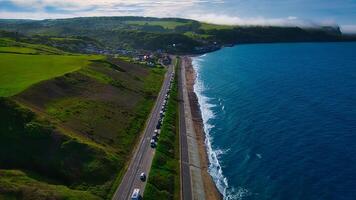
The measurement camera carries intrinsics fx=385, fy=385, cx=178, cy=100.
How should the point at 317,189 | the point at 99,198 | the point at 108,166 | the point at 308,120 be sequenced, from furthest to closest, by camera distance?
the point at 308,120
the point at 108,166
the point at 317,189
the point at 99,198

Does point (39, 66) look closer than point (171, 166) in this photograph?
No

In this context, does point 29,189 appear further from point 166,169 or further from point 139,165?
point 166,169

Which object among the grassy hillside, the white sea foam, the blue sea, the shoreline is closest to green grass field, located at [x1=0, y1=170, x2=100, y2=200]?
the grassy hillside

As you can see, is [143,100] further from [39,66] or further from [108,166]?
[108,166]

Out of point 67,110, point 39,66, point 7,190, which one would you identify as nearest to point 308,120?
point 67,110

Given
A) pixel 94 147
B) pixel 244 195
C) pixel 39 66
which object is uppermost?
pixel 39 66

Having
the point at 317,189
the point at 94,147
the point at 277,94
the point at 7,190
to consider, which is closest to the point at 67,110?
the point at 94,147

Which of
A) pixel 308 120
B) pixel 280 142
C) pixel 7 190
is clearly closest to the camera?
pixel 7 190

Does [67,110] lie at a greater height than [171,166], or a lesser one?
greater

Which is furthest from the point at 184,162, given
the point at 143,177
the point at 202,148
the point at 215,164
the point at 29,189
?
the point at 29,189
